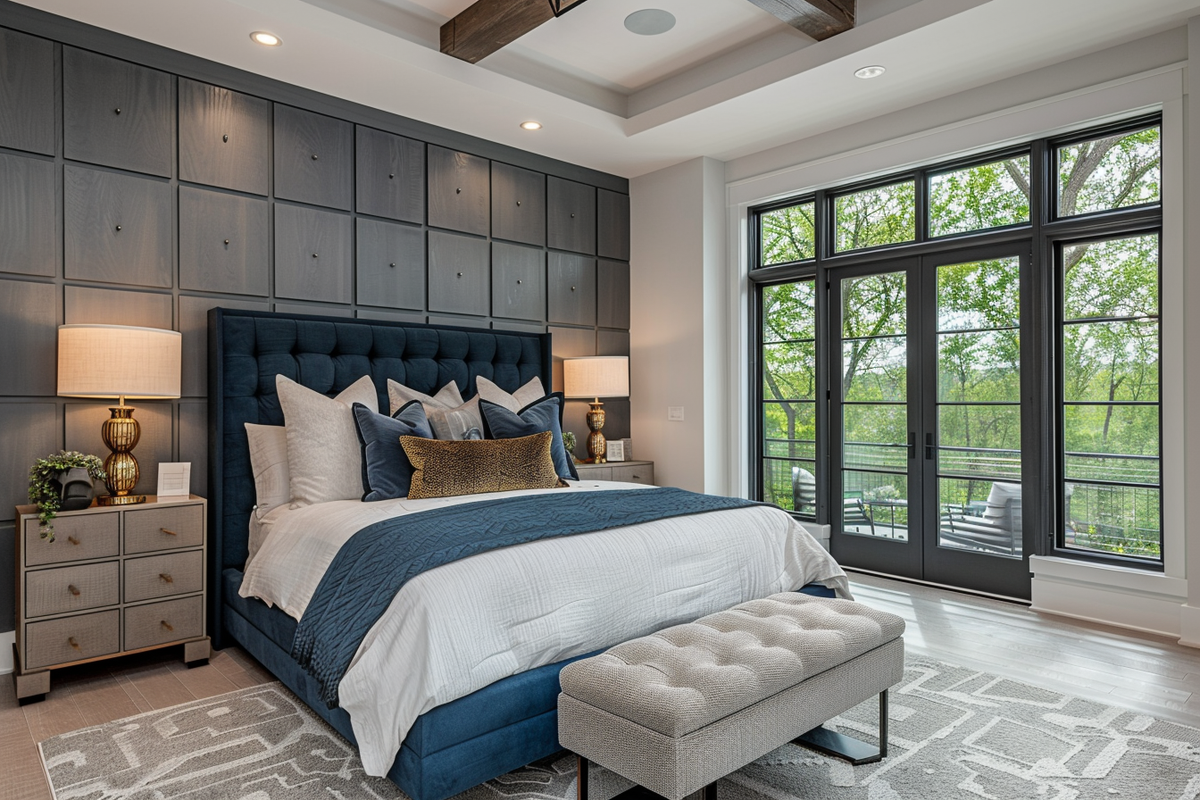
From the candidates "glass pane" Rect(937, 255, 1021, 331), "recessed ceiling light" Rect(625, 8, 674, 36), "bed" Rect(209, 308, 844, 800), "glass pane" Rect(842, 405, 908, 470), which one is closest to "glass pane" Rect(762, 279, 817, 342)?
"glass pane" Rect(842, 405, 908, 470)

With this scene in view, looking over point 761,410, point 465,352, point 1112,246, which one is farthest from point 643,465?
point 1112,246

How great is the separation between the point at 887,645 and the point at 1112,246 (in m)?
2.71

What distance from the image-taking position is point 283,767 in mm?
2248

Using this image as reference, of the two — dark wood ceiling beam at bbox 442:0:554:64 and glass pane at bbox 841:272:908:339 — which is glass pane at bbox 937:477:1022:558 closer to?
glass pane at bbox 841:272:908:339

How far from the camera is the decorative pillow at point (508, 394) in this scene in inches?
166

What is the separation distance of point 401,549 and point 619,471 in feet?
9.13

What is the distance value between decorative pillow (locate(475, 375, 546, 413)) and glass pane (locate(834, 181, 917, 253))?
2.16m

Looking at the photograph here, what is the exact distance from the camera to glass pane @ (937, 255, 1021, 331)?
4098mm

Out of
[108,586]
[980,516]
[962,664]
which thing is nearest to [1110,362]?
[980,516]


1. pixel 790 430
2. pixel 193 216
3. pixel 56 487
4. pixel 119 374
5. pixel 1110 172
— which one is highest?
pixel 1110 172

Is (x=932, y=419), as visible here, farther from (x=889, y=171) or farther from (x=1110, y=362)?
(x=889, y=171)

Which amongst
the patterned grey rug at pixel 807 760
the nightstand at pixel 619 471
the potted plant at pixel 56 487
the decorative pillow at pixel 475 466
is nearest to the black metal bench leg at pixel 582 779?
the patterned grey rug at pixel 807 760

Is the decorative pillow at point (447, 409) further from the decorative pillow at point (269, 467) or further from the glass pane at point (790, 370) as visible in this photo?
the glass pane at point (790, 370)

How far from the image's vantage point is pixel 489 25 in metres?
3.52
